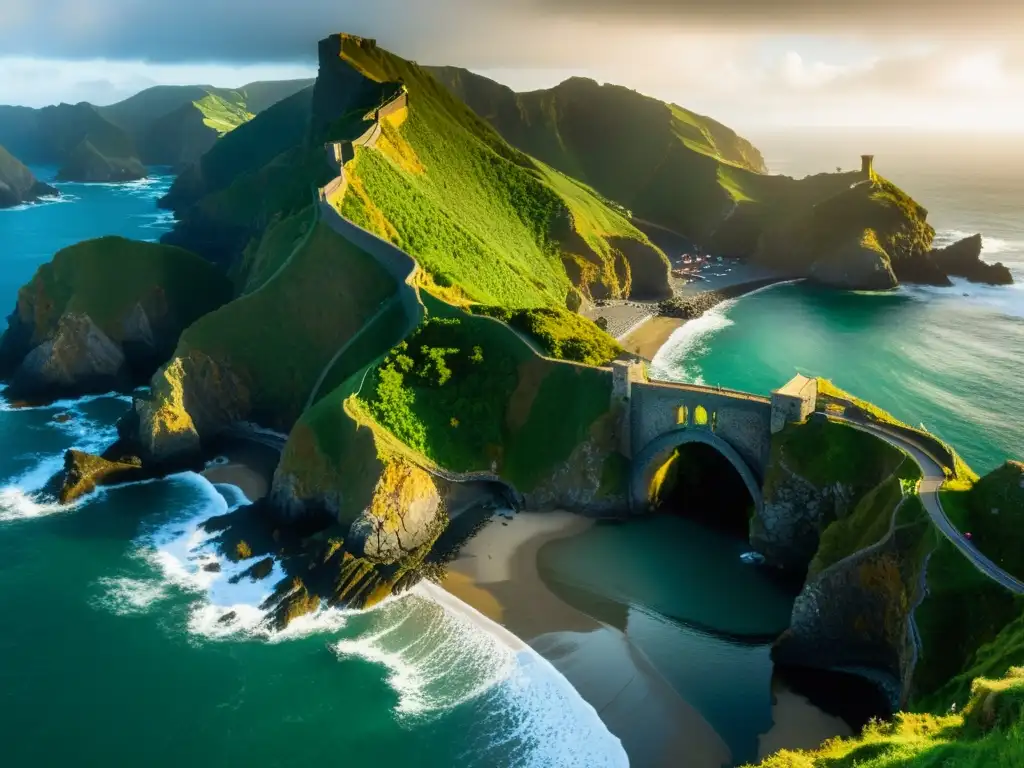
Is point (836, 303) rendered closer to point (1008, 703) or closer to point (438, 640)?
point (438, 640)

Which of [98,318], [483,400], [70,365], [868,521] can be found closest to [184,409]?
[70,365]

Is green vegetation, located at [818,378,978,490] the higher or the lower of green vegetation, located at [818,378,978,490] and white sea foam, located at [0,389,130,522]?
the higher

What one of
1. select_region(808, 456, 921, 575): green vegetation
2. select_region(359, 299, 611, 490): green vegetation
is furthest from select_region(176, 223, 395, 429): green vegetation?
select_region(808, 456, 921, 575): green vegetation

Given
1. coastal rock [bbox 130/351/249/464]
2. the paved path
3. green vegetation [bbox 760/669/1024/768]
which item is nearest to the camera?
green vegetation [bbox 760/669/1024/768]

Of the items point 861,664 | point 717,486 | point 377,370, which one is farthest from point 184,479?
point 861,664

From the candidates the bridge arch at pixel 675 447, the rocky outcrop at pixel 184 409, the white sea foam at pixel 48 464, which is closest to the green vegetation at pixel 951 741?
the bridge arch at pixel 675 447

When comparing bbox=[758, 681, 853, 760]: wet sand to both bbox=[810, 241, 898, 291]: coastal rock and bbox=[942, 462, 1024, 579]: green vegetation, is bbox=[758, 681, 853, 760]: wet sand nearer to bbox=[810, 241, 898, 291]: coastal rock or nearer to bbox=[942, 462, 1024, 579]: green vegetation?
bbox=[942, 462, 1024, 579]: green vegetation

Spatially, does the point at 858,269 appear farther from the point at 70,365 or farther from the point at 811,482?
the point at 70,365

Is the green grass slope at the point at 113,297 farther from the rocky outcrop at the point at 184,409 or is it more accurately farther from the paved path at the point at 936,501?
the paved path at the point at 936,501
